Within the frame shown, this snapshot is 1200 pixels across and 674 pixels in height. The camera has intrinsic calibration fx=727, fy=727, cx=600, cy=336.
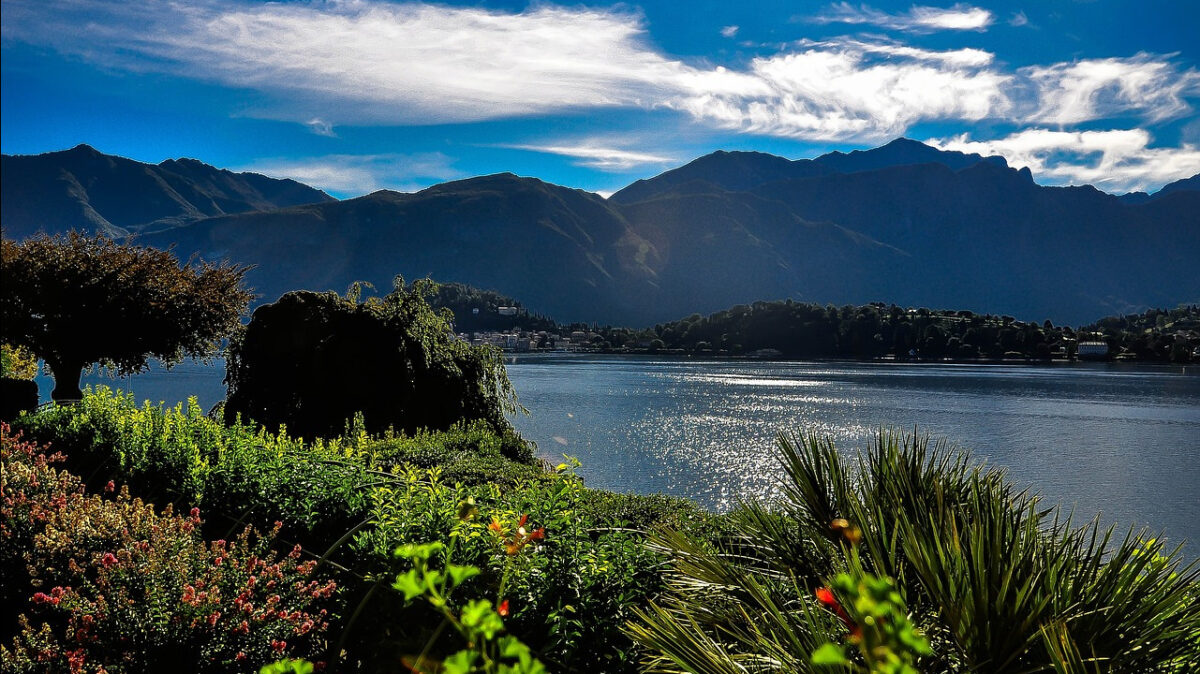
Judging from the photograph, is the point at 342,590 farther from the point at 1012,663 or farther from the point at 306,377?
the point at 306,377

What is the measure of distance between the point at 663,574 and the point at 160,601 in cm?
252

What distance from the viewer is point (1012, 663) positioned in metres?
2.45

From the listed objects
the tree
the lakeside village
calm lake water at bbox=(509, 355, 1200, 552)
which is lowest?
calm lake water at bbox=(509, 355, 1200, 552)

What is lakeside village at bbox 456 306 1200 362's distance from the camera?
270 ft

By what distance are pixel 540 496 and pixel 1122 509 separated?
807 inches

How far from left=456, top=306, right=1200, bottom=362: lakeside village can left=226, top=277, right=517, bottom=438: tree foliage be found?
2124 inches

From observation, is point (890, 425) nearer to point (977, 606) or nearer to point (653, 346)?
point (977, 606)

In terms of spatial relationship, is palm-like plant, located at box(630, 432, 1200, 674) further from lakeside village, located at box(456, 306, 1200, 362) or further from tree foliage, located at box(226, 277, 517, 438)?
lakeside village, located at box(456, 306, 1200, 362)

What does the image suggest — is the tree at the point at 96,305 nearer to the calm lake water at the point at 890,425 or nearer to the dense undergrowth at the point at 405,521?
the dense undergrowth at the point at 405,521

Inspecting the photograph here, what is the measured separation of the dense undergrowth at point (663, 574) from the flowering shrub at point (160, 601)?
2 centimetres

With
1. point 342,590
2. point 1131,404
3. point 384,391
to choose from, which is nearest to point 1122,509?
point 384,391

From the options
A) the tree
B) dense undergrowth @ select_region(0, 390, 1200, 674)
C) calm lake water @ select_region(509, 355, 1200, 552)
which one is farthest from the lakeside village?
dense undergrowth @ select_region(0, 390, 1200, 674)

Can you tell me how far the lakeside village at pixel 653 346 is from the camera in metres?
82.3

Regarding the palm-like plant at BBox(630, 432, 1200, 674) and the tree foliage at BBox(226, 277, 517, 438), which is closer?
the palm-like plant at BBox(630, 432, 1200, 674)
